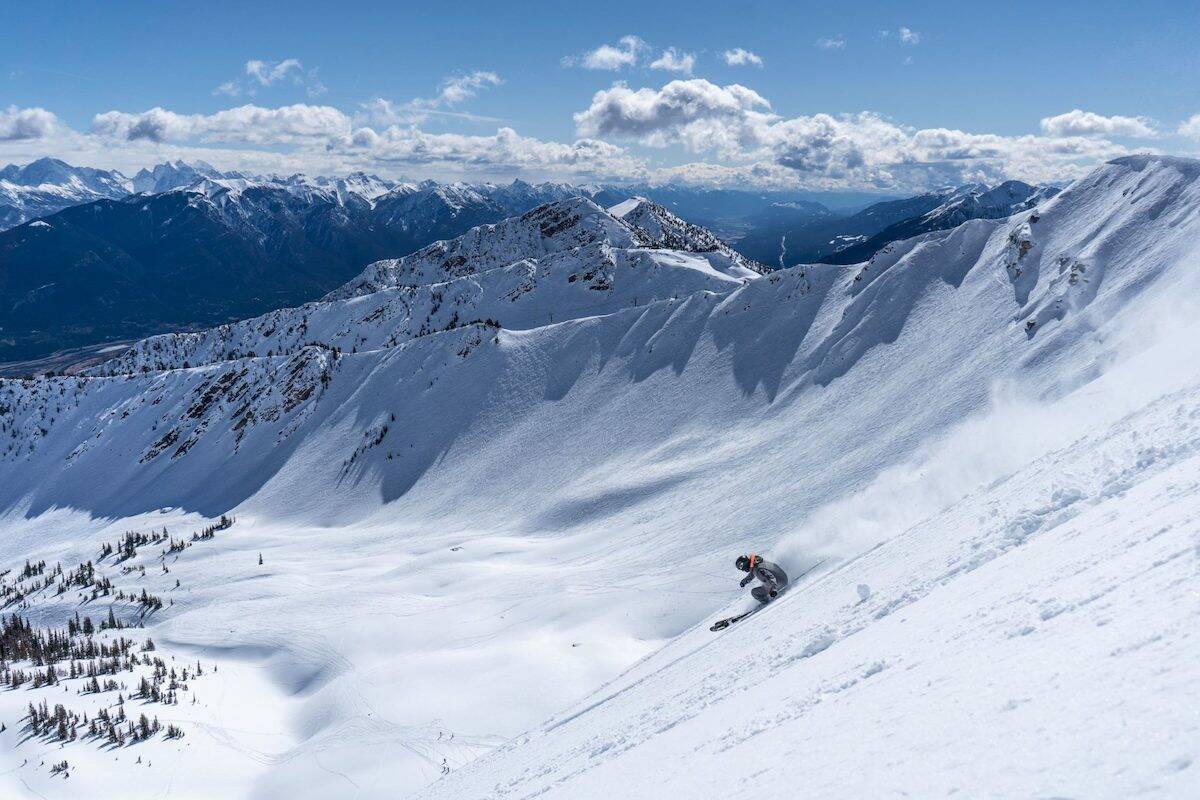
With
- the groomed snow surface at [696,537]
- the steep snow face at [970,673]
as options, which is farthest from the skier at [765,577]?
the steep snow face at [970,673]

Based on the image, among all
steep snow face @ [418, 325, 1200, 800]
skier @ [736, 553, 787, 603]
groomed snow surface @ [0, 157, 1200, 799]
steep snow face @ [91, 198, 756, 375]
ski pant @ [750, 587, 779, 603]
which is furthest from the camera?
steep snow face @ [91, 198, 756, 375]

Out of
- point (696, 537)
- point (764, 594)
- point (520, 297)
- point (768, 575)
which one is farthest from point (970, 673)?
point (520, 297)

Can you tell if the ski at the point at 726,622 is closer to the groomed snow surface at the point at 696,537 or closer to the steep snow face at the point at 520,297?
the groomed snow surface at the point at 696,537

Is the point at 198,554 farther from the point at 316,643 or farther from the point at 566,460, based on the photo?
the point at 566,460

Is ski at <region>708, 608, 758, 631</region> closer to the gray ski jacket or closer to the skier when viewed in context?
the skier

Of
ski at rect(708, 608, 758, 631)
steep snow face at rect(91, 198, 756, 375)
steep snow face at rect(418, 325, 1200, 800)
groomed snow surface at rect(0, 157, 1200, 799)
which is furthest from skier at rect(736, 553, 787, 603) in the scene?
steep snow face at rect(91, 198, 756, 375)

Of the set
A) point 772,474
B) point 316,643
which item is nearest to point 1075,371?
point 772,474
